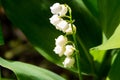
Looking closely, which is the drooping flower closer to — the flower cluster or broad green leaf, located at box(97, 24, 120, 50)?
the flower cluster

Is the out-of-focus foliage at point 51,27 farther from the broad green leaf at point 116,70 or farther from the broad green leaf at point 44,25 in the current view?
the broad green leaf at point 116,70

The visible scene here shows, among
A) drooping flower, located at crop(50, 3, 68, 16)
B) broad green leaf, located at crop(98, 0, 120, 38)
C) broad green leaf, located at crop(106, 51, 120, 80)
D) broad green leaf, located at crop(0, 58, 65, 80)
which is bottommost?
broad green leaf, located at crop(106, 51, 120, 80)

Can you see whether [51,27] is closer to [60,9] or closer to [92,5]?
[92,5]

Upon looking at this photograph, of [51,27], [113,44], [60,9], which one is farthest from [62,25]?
[51,27]

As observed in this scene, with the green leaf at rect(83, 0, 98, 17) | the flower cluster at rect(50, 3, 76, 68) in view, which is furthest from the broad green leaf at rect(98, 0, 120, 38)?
the flower cluster at rect(50, 3, 76, 68)

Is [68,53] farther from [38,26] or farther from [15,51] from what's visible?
[15,51]

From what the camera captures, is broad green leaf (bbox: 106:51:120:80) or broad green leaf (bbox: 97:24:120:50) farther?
broad green leaf (bbox: 106:51:120:80)

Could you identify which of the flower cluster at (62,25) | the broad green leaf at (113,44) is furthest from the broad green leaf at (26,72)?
the broad green leaf at (113,44)
